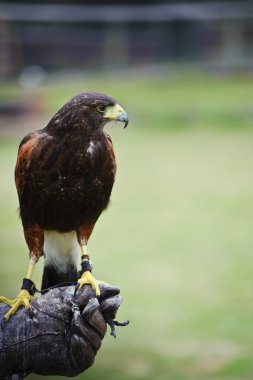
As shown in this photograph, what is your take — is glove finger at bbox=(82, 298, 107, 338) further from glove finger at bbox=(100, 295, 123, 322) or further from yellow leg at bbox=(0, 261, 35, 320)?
yellow leg at bbox=(0, 261, 35, 320)

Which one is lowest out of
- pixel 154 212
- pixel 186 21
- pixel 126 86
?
pixel 154 212

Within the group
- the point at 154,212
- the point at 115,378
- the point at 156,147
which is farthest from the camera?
the point at 156,147

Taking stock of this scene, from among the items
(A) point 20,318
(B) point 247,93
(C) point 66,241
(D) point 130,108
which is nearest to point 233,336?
(C) point 66,241

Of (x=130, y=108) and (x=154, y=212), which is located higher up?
(x=130, y=108)

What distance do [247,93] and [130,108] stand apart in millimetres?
2538

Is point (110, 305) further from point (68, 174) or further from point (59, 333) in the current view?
point (68, 174)

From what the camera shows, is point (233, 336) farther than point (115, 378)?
Yes

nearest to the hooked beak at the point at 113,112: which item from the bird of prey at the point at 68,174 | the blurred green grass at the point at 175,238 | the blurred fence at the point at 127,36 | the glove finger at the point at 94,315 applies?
the bird of prey at the point at 68,174

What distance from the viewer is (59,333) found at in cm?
220

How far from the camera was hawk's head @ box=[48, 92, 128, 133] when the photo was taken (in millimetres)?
2340

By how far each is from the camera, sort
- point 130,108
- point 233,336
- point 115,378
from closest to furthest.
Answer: point 115,378 → point 233,336 → point 130,108

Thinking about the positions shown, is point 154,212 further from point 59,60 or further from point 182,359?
point 59,60

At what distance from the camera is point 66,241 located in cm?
270

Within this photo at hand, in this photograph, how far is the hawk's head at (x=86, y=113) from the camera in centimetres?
234
